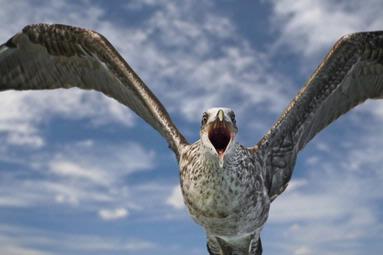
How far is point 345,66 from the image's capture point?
9.02 meters

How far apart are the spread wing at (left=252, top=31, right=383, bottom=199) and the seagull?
17 mm

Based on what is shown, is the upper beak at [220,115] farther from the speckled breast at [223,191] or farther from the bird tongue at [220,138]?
the speckled breast at [223,191]

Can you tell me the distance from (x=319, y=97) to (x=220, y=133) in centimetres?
373

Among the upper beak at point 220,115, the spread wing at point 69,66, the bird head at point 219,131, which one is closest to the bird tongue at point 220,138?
the bird head at point 219,131

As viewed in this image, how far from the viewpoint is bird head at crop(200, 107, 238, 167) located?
5.64 metres

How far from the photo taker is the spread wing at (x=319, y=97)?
850cm

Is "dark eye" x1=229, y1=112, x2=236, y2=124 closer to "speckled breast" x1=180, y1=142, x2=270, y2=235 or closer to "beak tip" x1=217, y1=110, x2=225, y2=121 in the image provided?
"beak tip" x1=217, y1=110, x2=225, y2=121

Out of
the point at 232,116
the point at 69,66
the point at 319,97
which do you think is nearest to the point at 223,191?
the point at 232,116

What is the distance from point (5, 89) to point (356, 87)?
676 cm

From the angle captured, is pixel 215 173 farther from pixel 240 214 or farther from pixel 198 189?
→ pixel 240 214

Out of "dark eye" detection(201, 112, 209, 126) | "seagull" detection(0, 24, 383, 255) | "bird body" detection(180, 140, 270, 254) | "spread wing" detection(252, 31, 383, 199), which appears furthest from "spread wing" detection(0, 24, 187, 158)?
"dark eye" detection(201, 112, 209, 126)

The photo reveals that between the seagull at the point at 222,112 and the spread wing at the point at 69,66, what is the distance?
2cm

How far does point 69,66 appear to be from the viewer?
1021 centimetres

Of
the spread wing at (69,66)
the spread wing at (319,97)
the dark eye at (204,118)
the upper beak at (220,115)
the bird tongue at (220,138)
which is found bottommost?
the bird tongue at (220,138)
